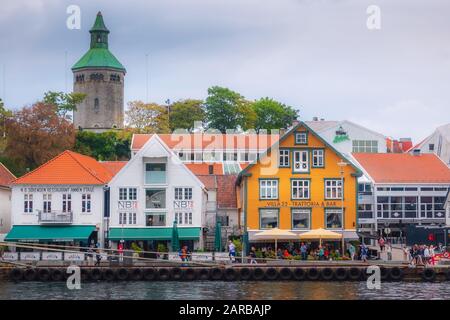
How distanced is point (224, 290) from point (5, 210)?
32.4 m

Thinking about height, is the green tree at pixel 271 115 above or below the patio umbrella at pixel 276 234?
above

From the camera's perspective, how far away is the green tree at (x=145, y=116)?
5049 inches

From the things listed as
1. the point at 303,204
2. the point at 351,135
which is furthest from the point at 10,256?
the point at 351,135

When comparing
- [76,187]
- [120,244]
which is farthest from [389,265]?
[76,187]

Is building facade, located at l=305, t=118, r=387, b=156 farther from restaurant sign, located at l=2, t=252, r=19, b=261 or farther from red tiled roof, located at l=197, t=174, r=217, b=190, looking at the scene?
restaurant sign, located at l=2, t=252, r=19, b=261

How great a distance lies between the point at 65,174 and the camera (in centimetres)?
7644

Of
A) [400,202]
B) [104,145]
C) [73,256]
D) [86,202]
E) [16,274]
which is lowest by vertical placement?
[16,274]

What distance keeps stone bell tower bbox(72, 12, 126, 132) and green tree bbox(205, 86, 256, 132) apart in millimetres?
19627

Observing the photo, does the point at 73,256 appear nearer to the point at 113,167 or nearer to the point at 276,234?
the point at 276,234

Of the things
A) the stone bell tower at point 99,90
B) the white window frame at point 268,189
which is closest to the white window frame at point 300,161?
the white window frame at point 268,189

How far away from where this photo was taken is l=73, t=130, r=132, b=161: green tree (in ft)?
377

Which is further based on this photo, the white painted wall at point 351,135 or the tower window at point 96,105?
the tower window at point 96,105

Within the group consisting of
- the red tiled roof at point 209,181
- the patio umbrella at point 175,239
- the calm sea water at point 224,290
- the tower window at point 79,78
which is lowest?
the calm sea water at point 224,290

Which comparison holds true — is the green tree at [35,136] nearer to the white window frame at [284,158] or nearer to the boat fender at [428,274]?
the white window frame at [284,158]
